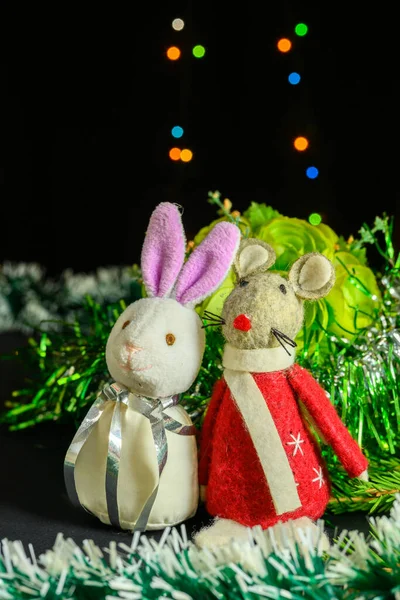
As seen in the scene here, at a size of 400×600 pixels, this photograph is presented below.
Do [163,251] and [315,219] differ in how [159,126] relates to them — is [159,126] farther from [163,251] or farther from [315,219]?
[163,251]

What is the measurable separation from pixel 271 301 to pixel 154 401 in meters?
0.13

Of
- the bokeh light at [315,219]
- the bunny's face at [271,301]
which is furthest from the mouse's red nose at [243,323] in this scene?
the bokeh light at [315,219]

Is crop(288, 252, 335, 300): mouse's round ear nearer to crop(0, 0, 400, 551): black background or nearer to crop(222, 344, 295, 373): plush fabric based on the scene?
crop(222, 344, 295, 373): plush fabric

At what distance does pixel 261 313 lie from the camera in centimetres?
53

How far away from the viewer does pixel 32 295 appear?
42.2 inches

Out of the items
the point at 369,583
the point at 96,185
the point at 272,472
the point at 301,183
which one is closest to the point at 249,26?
the point at 301,183

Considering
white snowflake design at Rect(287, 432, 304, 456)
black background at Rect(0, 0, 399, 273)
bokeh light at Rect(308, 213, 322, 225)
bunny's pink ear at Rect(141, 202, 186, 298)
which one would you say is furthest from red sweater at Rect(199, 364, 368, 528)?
black background at Rect(0, 0, 399, 273)

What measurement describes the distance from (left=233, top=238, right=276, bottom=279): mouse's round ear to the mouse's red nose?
0.17ft

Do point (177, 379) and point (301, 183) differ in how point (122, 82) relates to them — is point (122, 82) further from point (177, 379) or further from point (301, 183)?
point (177, 379)

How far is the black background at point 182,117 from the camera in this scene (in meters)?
0.92

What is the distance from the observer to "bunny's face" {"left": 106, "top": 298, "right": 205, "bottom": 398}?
0.54 m

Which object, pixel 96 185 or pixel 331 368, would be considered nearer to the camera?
pixel 331 368

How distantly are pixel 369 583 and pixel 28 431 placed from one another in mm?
553

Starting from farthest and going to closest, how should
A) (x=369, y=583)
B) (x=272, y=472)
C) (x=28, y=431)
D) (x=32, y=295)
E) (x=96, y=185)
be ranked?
1. (x=96, y=185)
2. (x=32, y=295)
3. (x=28, y=431)
4. (x=272, y=472)
5. (x=369, y=583)
